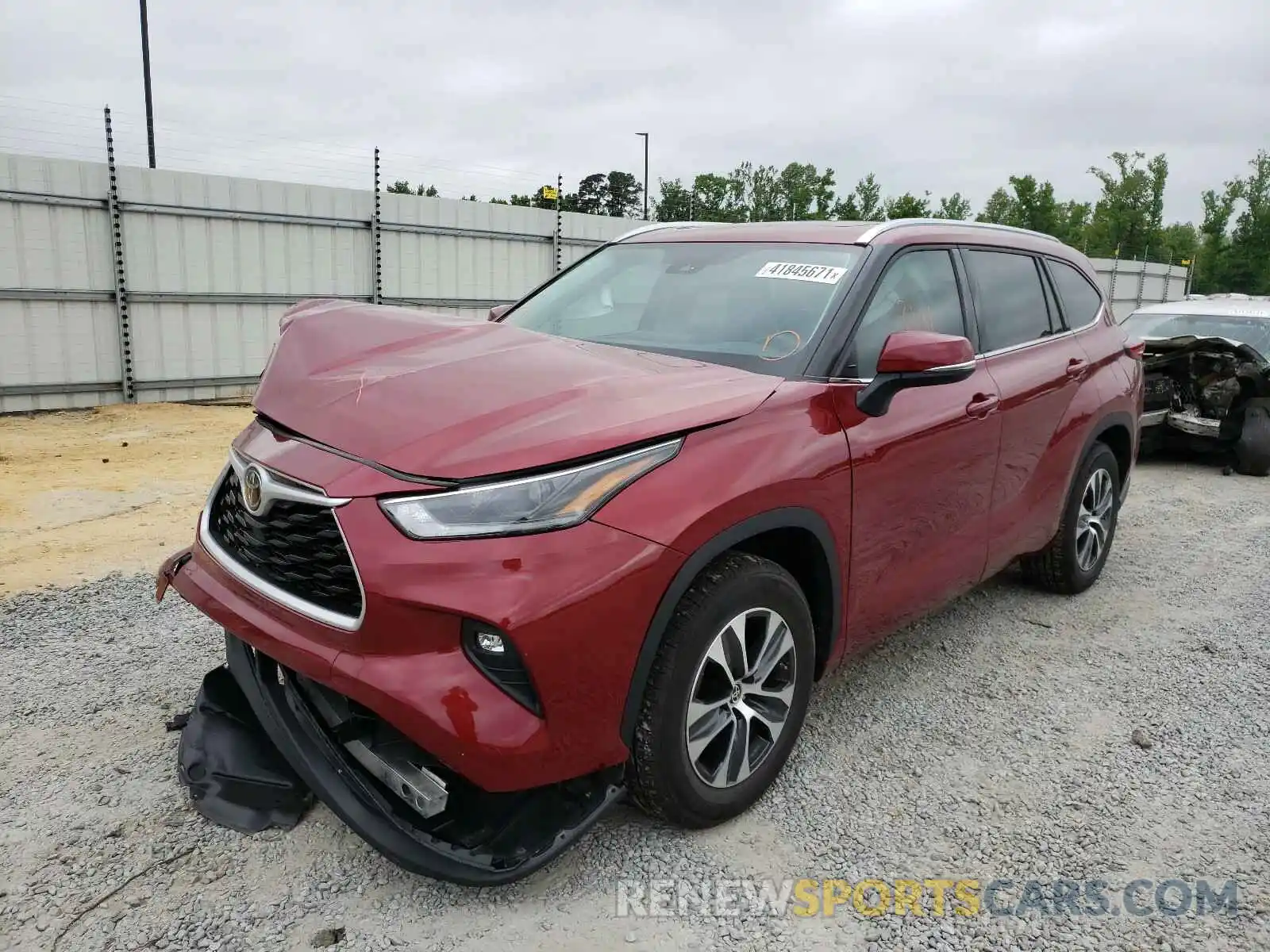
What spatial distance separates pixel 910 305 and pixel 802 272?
0.44m

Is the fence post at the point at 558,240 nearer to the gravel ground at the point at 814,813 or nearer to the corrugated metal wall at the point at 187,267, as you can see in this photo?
the corrugated metal wall at the point at 187,267

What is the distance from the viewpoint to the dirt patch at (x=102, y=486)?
4.91m

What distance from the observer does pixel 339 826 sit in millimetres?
2602

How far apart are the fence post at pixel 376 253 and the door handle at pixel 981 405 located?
9.88 meters

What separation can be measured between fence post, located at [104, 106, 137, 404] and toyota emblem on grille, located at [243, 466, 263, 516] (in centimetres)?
916

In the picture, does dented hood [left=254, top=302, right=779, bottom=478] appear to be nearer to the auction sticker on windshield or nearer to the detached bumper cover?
the auction sticker on windshield

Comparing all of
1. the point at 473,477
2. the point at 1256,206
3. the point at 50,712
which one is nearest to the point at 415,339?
the point at 473,477

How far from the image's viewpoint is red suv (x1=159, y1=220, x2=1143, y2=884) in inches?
82.6

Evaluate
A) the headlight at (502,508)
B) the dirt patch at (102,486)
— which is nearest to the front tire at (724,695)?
the headlight at (502,508)

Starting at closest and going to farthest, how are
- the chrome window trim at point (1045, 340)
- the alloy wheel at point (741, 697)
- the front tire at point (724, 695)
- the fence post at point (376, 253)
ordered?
the front tire at point (724, 695) → the alloy wheel at point (741, 697) → the chrome window trim at point (1045, 340) → the fence post at point (376, 253)

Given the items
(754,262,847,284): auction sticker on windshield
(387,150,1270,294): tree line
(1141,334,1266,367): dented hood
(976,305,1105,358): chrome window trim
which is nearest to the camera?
(754,262,847,284): auction sticker on windshield

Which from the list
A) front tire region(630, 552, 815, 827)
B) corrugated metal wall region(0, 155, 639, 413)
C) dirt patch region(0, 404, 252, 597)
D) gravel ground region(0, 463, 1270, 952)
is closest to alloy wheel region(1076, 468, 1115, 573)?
gravel ground region(0, 463, 1270, 952)

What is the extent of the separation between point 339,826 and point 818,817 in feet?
4.63

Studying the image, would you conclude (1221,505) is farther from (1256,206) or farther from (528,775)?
(1256,206)
